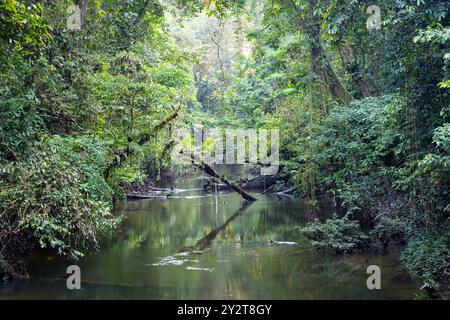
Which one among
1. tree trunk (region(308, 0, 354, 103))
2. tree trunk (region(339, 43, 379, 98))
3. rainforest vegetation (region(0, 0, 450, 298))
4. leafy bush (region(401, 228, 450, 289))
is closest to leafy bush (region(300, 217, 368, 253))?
rainforest vegetation (region(0, 0, 450, 298))

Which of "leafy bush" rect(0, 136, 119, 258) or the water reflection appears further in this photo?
the water reflection

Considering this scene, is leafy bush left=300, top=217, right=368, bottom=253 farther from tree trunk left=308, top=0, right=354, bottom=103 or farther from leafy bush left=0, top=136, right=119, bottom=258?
leafy bush left=0, top=136, right=119, bottom=258

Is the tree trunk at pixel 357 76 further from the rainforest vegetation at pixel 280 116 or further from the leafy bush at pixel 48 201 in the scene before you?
the leafy bush at pixel 48 201

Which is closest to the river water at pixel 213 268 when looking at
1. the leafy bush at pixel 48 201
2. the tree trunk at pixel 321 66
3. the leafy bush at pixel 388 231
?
the leafy bush at pixel 388 231

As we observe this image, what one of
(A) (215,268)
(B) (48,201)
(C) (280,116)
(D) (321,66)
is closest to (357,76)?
(D) (321,66)

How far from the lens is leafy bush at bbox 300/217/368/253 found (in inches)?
393

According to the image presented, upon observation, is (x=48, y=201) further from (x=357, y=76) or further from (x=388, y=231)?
(x=357, y=76)

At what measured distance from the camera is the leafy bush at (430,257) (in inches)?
289

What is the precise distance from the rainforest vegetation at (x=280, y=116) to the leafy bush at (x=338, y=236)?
3cm

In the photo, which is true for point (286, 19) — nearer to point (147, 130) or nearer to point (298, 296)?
point (147, 130)

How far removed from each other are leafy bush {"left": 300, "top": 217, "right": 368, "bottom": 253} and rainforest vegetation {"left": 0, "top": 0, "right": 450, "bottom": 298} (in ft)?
0.10

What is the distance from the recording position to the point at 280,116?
17.1 meters

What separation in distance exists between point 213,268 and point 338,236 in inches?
123

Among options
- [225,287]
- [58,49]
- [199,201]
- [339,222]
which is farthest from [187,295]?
[199,201]
